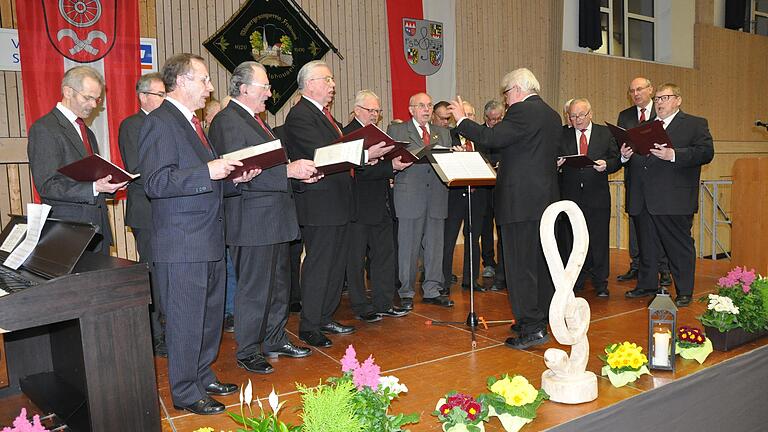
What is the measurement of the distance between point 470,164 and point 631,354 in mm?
1397

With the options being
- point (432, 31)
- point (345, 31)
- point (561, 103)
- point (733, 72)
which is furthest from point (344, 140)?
point (733, 72)

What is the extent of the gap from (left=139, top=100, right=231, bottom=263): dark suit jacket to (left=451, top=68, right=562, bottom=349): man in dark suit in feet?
5.17

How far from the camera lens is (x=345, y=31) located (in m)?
7.29

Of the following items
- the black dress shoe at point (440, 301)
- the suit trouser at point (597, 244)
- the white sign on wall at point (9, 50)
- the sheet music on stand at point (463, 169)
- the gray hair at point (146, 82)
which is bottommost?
the black dress shoe at point (440, 301)

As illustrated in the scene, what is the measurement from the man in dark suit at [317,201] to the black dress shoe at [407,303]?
2.98 ft

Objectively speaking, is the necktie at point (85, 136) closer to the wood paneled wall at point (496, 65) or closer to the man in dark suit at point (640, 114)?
the wood paneled wall at point (496, 65)

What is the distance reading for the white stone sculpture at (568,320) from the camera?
9.02 feet

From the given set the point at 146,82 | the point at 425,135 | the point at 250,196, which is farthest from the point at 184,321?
the point at 425,135

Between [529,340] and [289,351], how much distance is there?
4.73ft

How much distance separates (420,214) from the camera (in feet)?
15.8

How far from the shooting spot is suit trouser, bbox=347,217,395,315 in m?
4.36

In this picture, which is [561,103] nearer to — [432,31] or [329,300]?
[432,31]

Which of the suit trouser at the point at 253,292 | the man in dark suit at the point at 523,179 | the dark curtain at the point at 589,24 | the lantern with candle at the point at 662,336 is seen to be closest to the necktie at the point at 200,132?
the suit trouser at the point at 253,292

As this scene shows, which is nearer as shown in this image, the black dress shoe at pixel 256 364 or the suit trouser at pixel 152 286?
the black dress shoe at pixel 256 364
